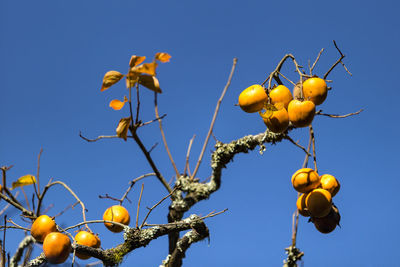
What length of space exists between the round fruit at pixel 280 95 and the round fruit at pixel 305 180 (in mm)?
258

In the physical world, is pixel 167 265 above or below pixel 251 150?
below

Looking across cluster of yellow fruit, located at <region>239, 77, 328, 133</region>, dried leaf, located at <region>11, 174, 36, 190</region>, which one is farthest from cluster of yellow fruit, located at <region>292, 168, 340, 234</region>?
dried leaf, located at <region>11, 174, 36, 190</region>

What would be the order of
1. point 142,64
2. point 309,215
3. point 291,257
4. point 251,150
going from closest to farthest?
1. point 309,215
2. point 142,64
3. point 291,257
4. point 251,150

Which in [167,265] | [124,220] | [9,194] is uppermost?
[9,194]

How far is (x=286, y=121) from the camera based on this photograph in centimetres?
134

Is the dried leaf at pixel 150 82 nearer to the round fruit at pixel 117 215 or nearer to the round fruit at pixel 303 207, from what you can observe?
the round fruit at pixel 117 215

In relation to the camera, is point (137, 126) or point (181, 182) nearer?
point (137, 126)

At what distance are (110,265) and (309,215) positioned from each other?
75cm

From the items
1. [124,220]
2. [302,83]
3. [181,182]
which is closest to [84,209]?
[124,220]

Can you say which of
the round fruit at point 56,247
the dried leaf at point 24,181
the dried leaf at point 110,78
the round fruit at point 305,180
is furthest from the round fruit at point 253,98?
the dried leaf at point 24,181

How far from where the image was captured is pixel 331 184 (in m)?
1.42

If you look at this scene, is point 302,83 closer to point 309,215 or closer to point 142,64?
point 309,215

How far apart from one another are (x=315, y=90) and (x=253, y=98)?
0.69ft

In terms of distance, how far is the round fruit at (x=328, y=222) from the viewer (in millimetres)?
1435
